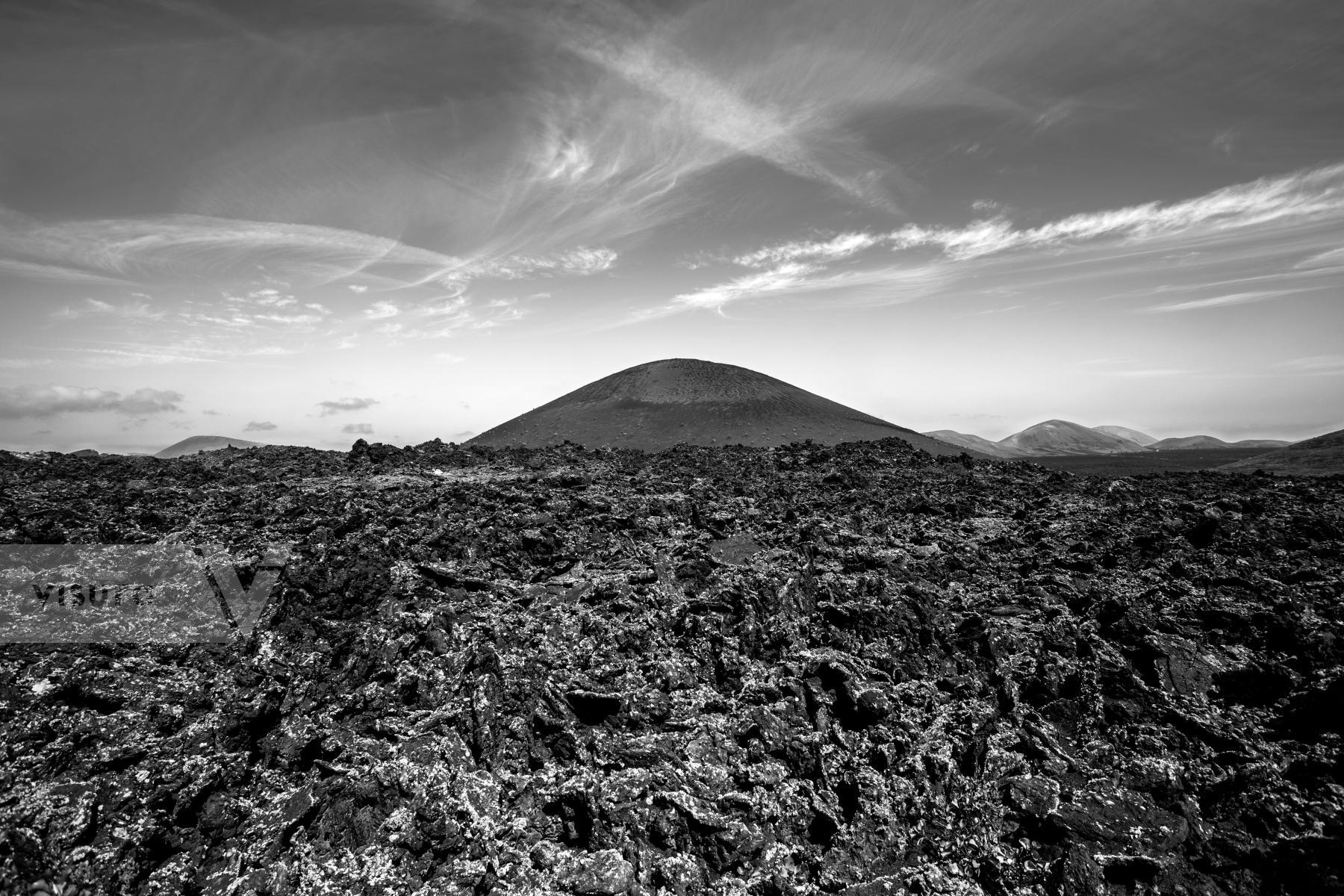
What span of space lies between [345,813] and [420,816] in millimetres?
542

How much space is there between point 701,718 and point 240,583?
5.78m

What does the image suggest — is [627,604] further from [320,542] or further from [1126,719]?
[1126,719]

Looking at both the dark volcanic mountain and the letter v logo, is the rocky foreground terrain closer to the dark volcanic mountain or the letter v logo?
the letter v logo

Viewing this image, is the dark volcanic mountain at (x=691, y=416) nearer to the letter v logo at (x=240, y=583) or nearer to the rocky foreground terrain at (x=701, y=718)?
the rocky foreground terrain at (x=701, y=718)

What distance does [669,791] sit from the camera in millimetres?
4621

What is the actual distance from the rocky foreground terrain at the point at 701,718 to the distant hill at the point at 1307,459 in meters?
17.1

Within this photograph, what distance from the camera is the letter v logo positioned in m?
6.65

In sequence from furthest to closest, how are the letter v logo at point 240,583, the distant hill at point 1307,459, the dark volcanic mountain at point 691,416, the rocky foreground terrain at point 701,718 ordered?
the dark volcanic mountain at point 691,416 < the distant hill at point 1307,459 < the letter v logo at point 240,583 < the rocky foreground terrain at point 701,718

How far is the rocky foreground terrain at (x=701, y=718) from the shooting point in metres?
4.07

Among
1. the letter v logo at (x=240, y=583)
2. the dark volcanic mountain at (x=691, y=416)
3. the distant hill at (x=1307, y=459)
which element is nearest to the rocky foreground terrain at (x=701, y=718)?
the letter v logo at (x=240, y=583)

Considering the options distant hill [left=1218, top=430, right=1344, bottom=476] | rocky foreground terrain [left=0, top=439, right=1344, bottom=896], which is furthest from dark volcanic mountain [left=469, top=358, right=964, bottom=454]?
rocky foreground terrain [left=0, top=439, right=1344, bottom=896]

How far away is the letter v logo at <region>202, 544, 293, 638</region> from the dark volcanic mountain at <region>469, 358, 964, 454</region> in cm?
2135

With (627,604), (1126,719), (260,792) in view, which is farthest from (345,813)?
(1126,719)

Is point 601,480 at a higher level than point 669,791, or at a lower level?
higher
